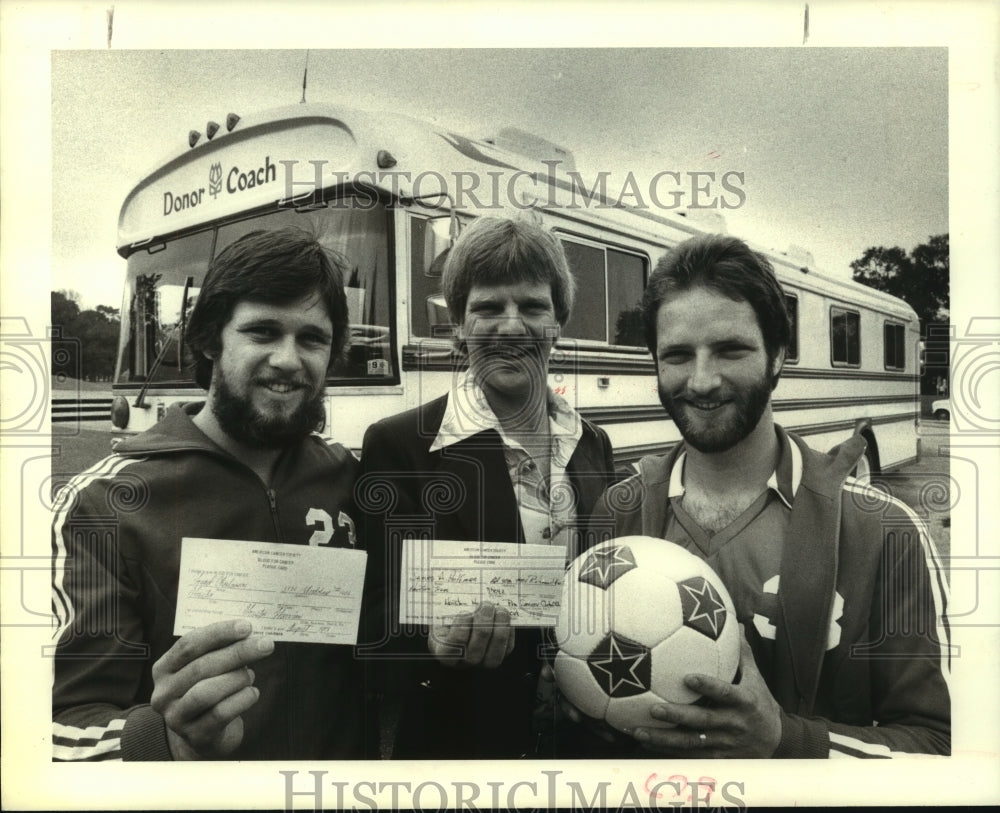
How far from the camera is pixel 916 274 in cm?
282

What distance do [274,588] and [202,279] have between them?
42.1 inches

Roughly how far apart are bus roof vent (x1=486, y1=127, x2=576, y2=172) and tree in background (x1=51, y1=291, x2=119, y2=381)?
56.8 inches

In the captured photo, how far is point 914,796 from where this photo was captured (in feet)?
9.52

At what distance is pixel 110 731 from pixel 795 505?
7.90ft

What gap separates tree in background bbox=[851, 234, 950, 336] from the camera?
2.81 m

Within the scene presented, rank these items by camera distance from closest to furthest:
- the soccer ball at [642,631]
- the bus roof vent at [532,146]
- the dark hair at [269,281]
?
1. the soccer ball at [642,631]
2. the dark hair at [269,281]
3. the bus roof vent at [532,146]

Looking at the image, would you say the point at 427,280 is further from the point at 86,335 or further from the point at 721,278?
the point at 86,335

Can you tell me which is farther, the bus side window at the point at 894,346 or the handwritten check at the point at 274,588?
the bus side window at the point at 894,346

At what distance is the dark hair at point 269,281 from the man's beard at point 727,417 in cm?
112

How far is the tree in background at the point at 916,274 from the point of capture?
2807 mm

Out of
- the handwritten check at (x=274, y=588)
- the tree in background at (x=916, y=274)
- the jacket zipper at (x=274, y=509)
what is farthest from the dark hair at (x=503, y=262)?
the tree in background at (x=916, y=274)

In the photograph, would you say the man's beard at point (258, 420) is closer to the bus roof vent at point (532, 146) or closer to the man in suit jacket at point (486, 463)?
the man in suit jacket at point (486, 463)

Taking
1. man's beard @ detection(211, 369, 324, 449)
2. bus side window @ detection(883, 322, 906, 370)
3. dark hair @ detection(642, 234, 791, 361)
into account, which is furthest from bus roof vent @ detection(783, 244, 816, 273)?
man's beard @ detection(211, 369, 324, 449)

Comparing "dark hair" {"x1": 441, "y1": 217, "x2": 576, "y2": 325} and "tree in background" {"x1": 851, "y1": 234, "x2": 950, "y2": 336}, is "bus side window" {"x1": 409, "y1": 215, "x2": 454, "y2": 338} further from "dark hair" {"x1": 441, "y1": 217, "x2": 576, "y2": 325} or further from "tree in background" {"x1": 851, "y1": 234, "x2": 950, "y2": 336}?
"tree in background" {"x1": 851, "y1": 234, "x2": 950, "y2": 336}
